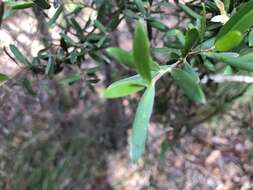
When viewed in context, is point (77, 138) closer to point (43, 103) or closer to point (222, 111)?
point (43, 103)

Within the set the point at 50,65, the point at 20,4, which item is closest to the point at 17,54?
the point at 50,65

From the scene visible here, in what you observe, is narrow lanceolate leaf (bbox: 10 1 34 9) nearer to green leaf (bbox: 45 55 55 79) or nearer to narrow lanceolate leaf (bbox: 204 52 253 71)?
green leaf (bbox: 45 55 55 79)

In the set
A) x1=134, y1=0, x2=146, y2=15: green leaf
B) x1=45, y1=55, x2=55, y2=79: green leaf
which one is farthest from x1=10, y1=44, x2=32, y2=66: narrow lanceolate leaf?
x1=134, y1=0, x2=146, y2=15: green leaf

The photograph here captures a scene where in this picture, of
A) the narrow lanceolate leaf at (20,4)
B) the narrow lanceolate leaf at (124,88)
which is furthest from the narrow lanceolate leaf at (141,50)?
the narrow lanceolate leaf at (20,4)

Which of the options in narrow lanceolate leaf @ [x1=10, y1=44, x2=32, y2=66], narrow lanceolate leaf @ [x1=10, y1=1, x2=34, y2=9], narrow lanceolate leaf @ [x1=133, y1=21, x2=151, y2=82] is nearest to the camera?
narrow lanceolate leaf @ [x1=133, y1=21, x2=151, y2=82]

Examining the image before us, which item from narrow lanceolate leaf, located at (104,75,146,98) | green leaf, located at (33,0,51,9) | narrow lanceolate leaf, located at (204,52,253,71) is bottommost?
narrow lanceolate leaf, located at (204,52,253,71)

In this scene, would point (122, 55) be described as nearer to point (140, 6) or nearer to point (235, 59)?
point (235, 59)

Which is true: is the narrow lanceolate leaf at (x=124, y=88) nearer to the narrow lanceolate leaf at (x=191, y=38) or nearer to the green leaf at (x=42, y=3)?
the narrow lanceolate leaf at (x=191, y=38)
